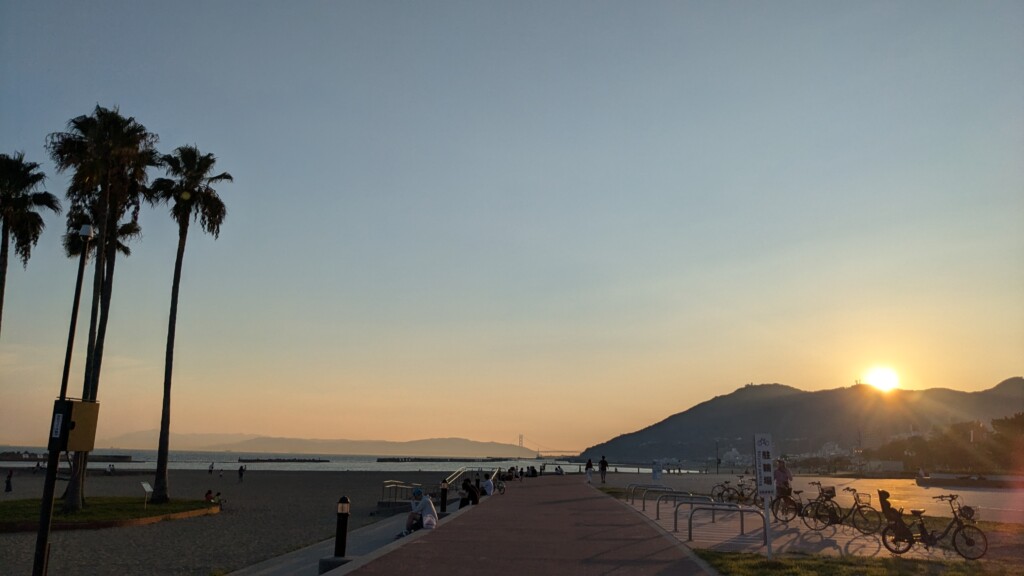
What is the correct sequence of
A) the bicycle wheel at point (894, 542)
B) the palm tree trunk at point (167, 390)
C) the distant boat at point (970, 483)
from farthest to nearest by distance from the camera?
the distant boat at point (970, 483) → the palm tree trunk at point (167, 390) → the bicycle wheel at point (894, 542)

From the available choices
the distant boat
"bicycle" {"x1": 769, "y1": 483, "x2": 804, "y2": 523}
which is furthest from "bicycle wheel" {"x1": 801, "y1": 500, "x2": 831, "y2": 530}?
the distant boat

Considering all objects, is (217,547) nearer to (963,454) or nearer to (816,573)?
(816,573)

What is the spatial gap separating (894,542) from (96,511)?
80.4 ft

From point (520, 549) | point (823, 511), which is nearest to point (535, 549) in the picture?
point (520, 549)

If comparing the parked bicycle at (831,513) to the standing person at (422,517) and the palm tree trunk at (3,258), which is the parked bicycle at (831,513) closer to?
the standing person at (422,517)

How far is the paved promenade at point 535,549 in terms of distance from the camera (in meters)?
Result: 11.0

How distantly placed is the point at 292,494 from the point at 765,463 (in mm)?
40446

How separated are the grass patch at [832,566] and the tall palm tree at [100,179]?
73.1 ft

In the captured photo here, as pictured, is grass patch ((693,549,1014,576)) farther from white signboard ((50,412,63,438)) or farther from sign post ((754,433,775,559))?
white signboard ((50,412,63,438))

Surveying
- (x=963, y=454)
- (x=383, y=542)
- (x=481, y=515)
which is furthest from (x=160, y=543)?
(x=963, y=454)

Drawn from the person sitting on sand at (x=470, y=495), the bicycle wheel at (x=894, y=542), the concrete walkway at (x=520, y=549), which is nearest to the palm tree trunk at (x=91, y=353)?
the concrete walkway at (x=520, y=549)

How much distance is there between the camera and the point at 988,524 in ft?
65.3

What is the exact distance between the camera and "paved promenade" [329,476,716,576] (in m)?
11.0

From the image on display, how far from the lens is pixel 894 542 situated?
1465 centimetres
